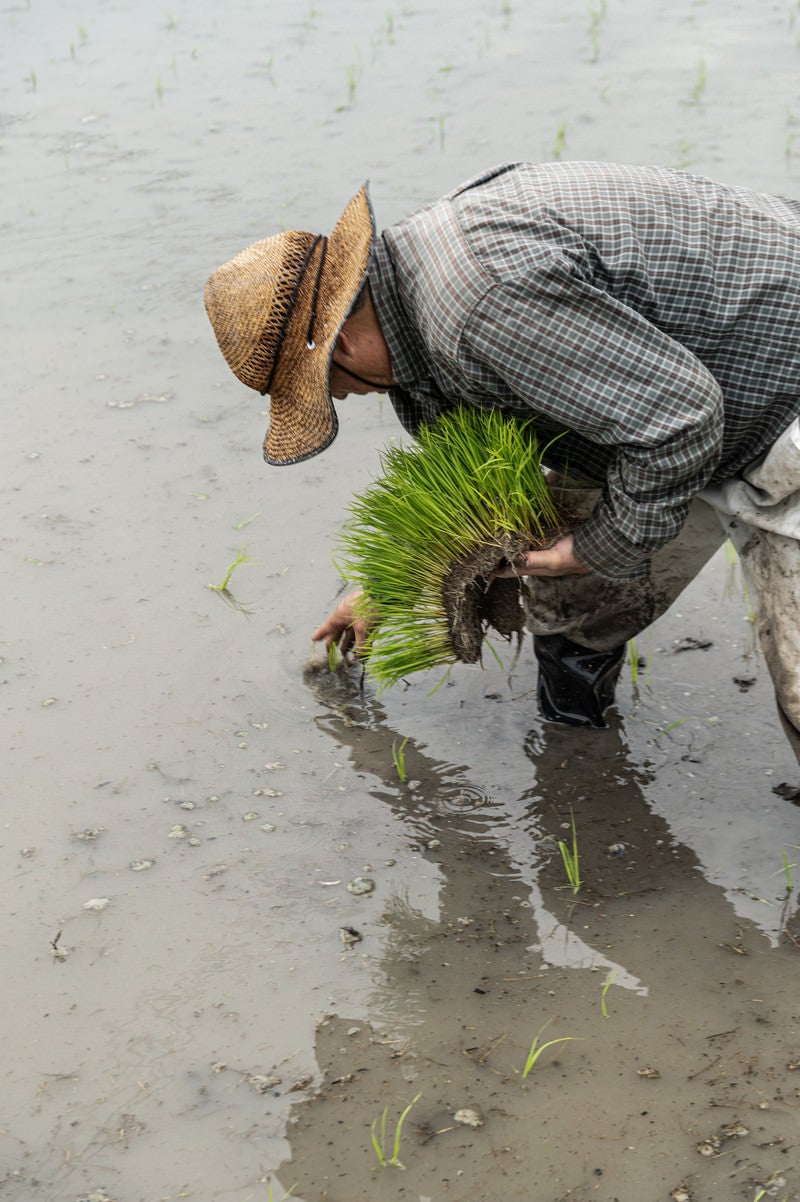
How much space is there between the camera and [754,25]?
24.7ft

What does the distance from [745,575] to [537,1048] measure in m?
1.15

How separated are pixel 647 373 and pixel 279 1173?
1582 millimetres

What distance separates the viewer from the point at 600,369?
7.43 feet

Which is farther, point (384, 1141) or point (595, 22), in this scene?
point (595, 22)

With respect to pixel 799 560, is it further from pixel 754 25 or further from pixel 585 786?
pixel 754 25

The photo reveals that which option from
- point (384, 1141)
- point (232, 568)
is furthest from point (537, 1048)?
point (232, 568)

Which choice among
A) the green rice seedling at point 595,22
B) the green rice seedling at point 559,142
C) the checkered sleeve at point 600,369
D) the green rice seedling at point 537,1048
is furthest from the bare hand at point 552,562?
the green rice seedling at point 595,22

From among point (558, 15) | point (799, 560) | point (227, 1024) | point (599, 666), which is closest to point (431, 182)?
point (558, 15)

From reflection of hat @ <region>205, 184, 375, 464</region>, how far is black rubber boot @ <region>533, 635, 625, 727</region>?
95 cm

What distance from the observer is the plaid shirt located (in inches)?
88.6

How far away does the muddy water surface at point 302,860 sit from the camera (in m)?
2.23

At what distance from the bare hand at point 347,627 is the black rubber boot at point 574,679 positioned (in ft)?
1.52

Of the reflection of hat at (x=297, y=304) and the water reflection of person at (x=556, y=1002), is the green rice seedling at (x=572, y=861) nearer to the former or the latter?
the water reflection of person at (x=556, y=1002)

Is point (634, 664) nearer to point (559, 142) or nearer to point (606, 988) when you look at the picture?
point (606, 988)
